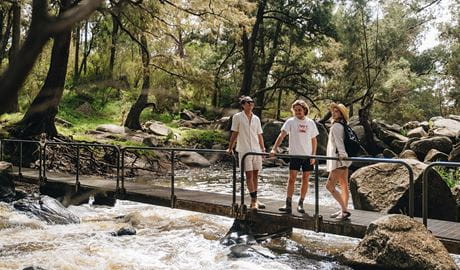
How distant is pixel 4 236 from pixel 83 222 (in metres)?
1.80

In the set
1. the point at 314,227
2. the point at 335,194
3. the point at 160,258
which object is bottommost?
the point at 160,258

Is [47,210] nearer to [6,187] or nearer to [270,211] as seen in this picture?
[6,187]

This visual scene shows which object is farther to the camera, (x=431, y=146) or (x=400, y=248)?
(x=431, y=146)

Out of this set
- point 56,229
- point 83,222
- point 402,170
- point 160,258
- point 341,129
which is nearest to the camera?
point 341,129

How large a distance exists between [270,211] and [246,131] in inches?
57.5

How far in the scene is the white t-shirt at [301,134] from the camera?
7637mm

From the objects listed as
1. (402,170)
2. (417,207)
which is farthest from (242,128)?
(417,207)

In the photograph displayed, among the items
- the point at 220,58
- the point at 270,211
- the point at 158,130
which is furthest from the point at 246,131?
the point at 220,58

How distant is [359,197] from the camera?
925cm

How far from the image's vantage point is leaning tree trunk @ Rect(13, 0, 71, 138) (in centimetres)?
1736

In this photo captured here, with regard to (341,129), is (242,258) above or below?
below

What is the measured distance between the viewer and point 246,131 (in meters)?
8.03

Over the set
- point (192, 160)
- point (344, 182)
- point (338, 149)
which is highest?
point (338, 149)

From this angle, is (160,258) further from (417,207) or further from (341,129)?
(417,207)
